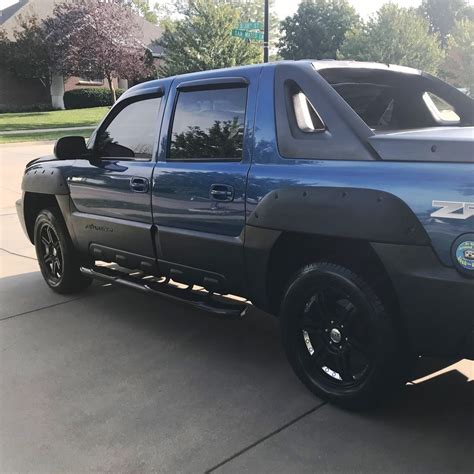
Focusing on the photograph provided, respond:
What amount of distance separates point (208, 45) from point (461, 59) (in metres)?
17.3

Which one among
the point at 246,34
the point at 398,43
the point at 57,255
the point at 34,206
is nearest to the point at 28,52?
the point at 398,43

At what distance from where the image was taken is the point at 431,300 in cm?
251

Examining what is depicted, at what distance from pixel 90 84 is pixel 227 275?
128 feet

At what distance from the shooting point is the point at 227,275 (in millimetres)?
3445

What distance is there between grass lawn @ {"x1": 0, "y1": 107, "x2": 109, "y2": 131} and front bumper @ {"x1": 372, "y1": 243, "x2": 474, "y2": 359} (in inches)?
999

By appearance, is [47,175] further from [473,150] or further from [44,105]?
[44,105]

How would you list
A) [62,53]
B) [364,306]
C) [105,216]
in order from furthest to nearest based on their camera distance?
[62,53], [105,216], [364,306]

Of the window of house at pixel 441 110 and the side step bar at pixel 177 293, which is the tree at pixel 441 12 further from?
the side step bar at pixel 177 293

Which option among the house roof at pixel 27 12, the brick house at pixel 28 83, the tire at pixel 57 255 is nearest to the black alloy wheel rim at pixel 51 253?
the tire at pixel 57 255

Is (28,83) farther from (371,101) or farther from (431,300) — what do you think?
(431,300)

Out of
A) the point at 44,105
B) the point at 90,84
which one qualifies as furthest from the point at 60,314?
the point at 90,84

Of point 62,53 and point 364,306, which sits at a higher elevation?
point 62,53

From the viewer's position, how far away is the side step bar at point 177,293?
3.45 metres


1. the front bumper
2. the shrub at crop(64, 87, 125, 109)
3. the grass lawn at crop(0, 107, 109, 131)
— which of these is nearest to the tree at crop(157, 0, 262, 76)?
the grass lawn at crop(0, 107, 109, 131)
